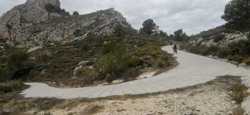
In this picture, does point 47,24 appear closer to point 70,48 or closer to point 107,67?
point 70,48

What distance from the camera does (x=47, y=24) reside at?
10606 centimetres

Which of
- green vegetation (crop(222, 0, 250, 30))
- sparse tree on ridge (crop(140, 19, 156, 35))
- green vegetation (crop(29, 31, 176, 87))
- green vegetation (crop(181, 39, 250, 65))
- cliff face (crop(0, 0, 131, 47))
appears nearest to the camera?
green vegetation (crop(181, 39, 250, 65))

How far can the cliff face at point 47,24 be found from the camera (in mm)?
95812

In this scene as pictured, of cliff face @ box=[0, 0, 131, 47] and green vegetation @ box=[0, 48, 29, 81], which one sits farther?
cliff face @ box=[0, 0, 131, 47]

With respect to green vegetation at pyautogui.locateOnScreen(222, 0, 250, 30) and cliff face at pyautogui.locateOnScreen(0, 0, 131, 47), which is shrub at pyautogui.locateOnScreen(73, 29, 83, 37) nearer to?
cliff face at pyautogui.locateOnScreen(0, 0, 131, 47)

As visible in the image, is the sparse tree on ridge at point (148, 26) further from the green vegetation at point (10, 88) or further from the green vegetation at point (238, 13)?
the green vegetation at point (10, 88)

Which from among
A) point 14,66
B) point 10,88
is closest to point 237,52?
point 10,88

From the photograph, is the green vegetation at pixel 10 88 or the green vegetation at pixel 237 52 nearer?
the green vegetation at pixel 237 52

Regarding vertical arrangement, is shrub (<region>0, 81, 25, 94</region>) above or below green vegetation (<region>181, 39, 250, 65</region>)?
below

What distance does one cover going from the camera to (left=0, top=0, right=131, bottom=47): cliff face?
95.8 metres

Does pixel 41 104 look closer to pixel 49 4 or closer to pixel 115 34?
pixel 115 34

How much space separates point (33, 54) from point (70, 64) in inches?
820

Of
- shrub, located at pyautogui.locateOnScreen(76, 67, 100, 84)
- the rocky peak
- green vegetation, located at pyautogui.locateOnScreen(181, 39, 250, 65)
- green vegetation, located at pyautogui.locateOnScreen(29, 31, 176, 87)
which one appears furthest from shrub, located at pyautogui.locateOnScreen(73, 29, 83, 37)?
green vegetation, located at pyautogui.locateOnScreen(181, 39, 250, 65)

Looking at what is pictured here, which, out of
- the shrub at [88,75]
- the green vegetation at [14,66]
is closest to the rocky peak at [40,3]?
the green vegetation at [14,66]
